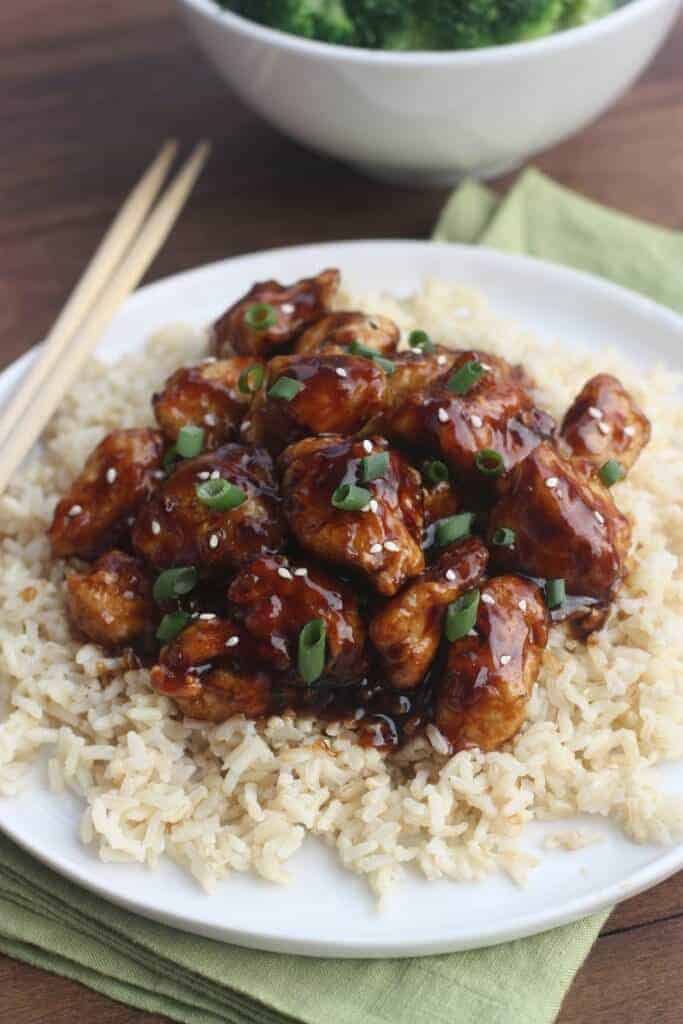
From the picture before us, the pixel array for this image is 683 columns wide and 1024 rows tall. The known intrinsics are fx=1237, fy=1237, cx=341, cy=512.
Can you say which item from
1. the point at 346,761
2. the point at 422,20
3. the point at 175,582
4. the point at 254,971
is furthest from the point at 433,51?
the point at 254,971

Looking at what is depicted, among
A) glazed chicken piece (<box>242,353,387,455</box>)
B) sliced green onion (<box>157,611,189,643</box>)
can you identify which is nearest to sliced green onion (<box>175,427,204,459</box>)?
glazed chicken piece (<box>242,353,387,455</box>)

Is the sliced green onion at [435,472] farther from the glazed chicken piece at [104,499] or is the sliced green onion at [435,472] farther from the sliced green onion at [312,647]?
the glazed chicken piece at [104,499]

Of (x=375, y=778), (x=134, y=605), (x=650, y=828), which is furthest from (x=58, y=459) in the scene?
(x=650, y=828)

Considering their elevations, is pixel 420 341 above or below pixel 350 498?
below

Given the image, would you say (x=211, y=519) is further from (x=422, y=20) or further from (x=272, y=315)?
(x=422, y=20)

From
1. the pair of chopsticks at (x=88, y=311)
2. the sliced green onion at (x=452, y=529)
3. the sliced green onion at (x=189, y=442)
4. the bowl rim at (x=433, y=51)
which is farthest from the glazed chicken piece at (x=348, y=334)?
the bowl rim at (x=433, y=51)

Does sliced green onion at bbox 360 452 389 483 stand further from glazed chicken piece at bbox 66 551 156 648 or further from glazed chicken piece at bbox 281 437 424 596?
glazed chicken piece at bbox 66 551 156 648
